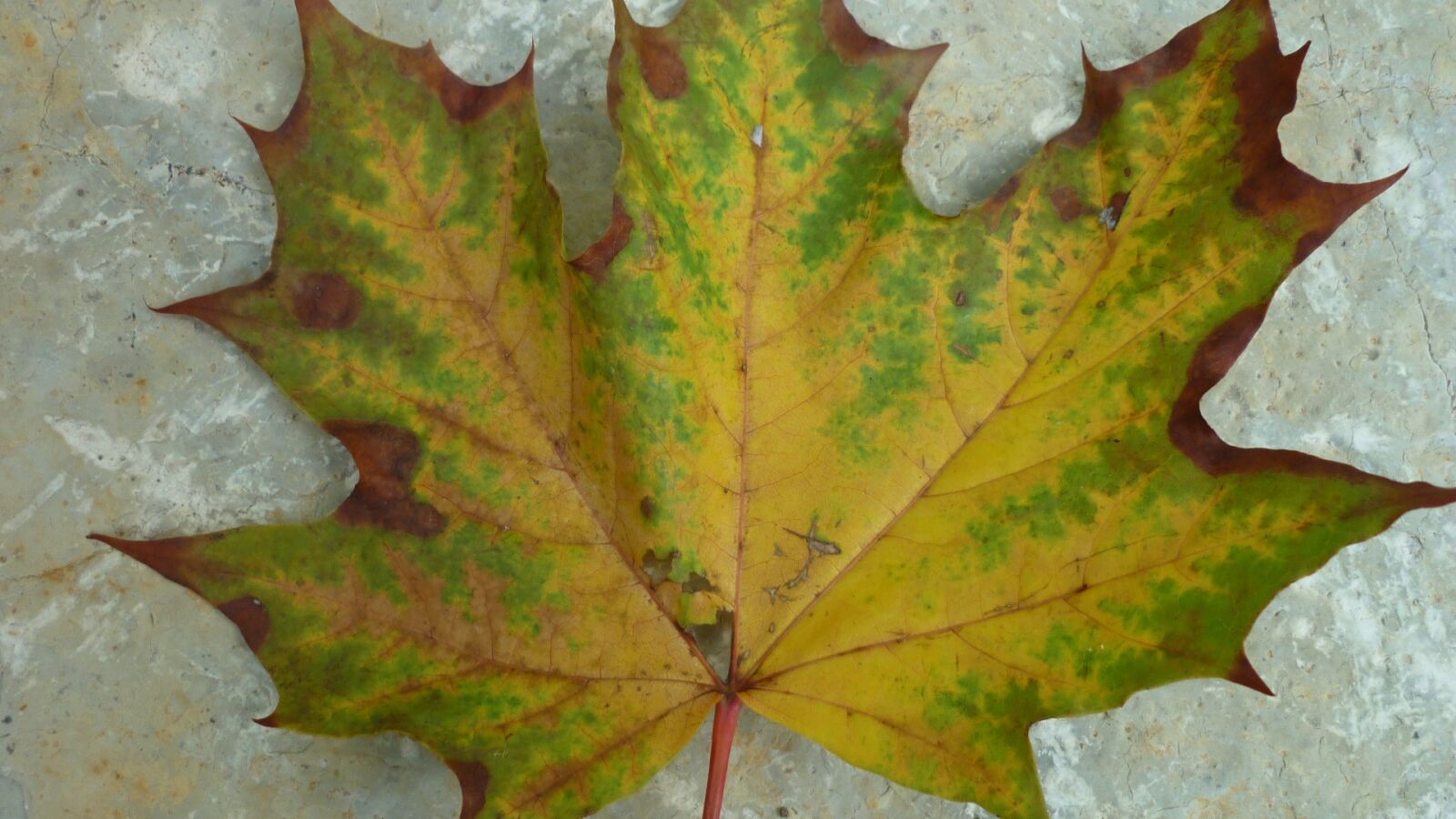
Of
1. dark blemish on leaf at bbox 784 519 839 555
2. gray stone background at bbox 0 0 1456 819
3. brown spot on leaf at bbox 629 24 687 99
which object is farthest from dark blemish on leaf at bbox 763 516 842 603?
brown spot on leaf at bbox 629 24 687 99

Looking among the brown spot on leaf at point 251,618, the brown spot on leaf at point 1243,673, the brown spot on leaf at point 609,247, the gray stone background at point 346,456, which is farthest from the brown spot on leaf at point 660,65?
the brown spot on leaf at point 1243,673

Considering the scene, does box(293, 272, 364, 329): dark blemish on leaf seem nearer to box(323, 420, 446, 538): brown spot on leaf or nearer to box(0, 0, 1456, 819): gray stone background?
box(323, 420, 446, 538): brown spot on leaf

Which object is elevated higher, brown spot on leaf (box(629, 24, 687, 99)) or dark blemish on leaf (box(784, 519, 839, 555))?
brown spot on leaf (box(629, 24, 687, 99))

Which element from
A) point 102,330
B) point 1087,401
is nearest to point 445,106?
point 102,330

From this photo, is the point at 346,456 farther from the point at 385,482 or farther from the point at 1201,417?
the point at 1201,417

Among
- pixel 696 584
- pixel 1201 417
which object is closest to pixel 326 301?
pixel 696 584

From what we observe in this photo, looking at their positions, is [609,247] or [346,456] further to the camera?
[346,456]

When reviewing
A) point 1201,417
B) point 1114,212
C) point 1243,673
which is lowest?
point 1243,673
